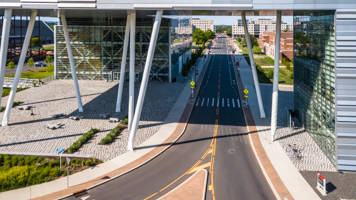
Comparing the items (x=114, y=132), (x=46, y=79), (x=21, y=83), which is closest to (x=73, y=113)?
(x=114, y=132)

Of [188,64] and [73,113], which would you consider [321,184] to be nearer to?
[73,113]

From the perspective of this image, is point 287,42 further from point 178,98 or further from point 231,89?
point 178,98

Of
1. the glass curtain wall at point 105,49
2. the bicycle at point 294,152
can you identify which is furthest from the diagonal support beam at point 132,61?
the glass curtain wall at point 105,49

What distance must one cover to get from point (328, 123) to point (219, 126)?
9786 millimetres

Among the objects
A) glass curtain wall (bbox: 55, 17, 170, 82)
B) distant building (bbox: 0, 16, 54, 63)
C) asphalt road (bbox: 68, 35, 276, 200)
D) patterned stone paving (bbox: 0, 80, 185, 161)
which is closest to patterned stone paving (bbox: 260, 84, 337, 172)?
asphalt road (bbox: 68, 35, 276, 200)

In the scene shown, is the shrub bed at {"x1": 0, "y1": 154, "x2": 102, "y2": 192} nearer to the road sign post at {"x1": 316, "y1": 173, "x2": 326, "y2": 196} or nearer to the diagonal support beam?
the diagonal support beam

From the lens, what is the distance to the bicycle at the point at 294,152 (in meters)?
20.9

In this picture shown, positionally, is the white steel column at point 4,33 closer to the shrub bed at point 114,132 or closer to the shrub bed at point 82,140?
the shrub bed at point 82,140

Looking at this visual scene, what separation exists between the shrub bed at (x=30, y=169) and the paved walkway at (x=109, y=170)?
0.45 meters

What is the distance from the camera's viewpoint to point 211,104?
122 ft

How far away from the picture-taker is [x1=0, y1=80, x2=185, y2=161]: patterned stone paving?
75.7 feet

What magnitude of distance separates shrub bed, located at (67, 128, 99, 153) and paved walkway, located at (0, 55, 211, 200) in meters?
3.15

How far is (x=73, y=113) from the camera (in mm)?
31719

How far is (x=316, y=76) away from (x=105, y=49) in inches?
1395
